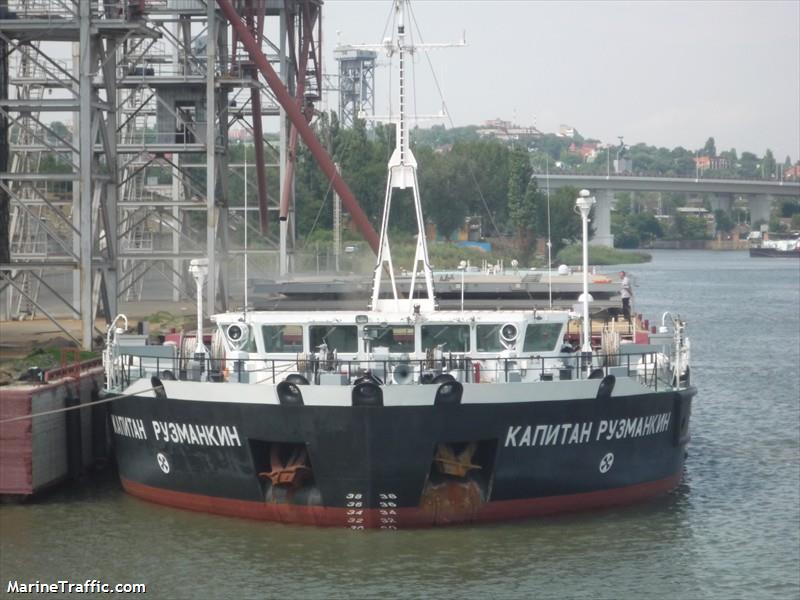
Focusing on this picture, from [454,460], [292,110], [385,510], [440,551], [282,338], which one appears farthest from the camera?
[292,110]

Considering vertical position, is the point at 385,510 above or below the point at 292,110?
below

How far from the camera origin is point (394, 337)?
29.2 m

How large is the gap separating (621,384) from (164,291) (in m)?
44.1

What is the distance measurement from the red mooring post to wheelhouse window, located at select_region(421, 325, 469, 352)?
1495 centimetres

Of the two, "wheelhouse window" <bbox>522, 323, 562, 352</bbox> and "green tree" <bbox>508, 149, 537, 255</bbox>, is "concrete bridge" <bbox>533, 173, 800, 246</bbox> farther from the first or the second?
"wheelhouse window" <bbox>522, 323, 562, 352</bbox>

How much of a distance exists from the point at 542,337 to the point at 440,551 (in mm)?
5151

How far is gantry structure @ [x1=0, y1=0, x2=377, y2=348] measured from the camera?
37.1 m

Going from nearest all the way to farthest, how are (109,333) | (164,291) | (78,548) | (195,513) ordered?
(78,548)
(195,513)
(109,333)
(164,291)

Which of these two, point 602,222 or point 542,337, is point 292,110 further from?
point 602,222

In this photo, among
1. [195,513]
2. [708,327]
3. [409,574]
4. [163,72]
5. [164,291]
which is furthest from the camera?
[708,327]

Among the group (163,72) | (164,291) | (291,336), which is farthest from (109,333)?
(164,291)

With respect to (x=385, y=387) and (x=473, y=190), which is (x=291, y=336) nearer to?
(x=385, y=387)

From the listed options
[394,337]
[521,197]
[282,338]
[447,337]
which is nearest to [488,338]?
[447,337]

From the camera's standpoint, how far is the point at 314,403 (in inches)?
1032
